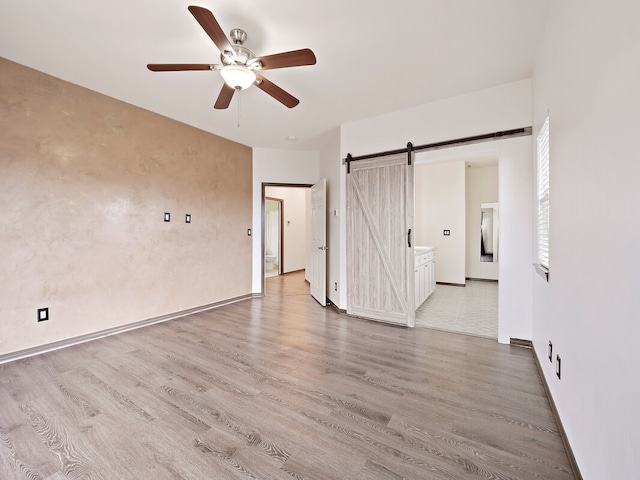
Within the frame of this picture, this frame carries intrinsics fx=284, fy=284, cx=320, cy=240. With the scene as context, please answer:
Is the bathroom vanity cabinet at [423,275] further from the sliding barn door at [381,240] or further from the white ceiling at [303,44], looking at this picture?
the white ceiling at [303,44]

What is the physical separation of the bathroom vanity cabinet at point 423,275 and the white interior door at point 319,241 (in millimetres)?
1412

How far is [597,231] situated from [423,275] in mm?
3525

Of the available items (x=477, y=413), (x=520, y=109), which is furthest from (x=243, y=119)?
(x=477, y=413)

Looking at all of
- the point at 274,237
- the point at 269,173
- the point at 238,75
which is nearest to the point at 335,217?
the point at 269,173

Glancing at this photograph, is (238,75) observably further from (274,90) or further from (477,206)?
(477,206)

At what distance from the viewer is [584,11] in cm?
134

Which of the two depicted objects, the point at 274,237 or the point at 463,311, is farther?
the point at 274,237

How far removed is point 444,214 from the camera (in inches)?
263

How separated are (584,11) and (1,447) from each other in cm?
375

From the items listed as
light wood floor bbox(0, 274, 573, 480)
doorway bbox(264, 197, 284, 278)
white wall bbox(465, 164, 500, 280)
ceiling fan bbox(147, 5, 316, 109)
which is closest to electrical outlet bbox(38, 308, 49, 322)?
light wood floor bbox(0, 274, 573, 480)

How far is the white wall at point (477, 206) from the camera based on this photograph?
22.3 feet

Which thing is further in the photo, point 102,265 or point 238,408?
point 102,265

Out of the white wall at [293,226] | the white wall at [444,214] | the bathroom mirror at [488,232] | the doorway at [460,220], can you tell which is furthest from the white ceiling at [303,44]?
the white wall at [293,226]

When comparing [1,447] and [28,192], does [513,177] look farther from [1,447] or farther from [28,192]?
[28,192]
